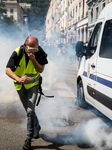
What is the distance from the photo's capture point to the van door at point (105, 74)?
385cm

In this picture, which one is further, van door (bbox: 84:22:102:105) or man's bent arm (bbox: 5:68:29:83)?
van door (bbox: 84:22:102:105)

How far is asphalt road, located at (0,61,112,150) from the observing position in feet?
12.0

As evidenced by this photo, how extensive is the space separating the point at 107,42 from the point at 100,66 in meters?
0.42

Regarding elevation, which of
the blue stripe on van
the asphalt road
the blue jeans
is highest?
the blue stripe on van

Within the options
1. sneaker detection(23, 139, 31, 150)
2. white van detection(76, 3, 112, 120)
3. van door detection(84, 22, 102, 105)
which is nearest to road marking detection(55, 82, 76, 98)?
white van detection(76, 3, 112, 120)

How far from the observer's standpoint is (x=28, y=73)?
141 inches

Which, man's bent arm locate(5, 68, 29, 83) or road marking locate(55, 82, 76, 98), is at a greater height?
man's bent arm locate(5, 68, 29, 83)

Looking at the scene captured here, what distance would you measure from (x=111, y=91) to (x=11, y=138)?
67.0 inches

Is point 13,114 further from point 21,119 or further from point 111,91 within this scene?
point 111,91

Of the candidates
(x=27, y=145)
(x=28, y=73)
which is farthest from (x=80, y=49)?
(x=27, y=145)

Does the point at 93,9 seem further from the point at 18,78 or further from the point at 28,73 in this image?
the point at 18,78

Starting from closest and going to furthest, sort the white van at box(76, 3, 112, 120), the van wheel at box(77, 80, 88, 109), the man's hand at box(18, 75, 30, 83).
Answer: the man's hand at box(18, 75, 30, 83), the white van at box(76, 3, 112, 120), the van wheel at box(77, 80, 88, 109)

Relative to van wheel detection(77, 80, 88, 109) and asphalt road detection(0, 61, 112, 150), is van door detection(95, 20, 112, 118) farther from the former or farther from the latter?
van wheel detection(77, 80, 88, 109)

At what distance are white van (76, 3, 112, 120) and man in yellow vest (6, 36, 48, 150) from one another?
109cm
